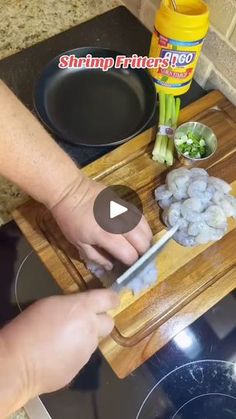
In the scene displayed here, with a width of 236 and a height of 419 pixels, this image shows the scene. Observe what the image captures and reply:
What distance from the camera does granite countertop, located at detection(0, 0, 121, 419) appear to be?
98 cm

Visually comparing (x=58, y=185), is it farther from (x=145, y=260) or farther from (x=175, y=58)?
(x=175, y=58)

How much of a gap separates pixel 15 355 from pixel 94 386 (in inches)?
9.6

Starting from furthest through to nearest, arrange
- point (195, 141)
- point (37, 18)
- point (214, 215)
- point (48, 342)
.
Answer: point (37, 18) → point (195, 141) → point (214, 215) → point (48, 342)

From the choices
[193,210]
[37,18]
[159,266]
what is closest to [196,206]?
[193,210]

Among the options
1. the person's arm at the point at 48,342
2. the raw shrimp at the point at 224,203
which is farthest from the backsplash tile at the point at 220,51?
the person's arm at the point at 48,342

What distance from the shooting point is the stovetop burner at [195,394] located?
0.71 m

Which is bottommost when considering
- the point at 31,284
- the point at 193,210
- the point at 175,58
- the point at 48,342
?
the point at 31,284

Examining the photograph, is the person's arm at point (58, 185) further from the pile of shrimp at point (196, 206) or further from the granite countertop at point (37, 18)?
the granite countertop at point (37, 18)

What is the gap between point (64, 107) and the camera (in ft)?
2.81

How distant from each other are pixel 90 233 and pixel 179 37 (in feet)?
1.24

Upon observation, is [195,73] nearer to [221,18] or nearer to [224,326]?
[221,18]

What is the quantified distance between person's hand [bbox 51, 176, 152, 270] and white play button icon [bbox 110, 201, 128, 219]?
0.10ft

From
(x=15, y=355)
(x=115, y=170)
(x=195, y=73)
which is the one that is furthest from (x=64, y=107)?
(x=15, y=355)

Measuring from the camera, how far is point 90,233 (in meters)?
0.68
